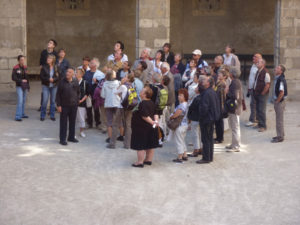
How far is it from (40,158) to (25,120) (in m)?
3.49

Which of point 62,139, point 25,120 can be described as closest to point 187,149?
point 62,139

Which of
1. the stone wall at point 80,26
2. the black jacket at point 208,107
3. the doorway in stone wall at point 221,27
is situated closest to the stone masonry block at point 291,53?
the doorway in stone wall at point 221,27

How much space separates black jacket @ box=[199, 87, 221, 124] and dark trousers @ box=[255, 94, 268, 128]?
3.00m

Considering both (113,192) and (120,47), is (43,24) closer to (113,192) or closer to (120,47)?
(120,47)

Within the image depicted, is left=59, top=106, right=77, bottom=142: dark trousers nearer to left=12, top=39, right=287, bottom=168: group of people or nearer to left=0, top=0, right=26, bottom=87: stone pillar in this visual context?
left=12, top=39, right=287, bottom=168: group of people

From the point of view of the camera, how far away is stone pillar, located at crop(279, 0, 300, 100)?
1703cm

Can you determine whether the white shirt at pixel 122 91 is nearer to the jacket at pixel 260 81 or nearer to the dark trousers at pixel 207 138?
the dark trousers at pixel 207 138

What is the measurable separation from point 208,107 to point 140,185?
6.67 feet

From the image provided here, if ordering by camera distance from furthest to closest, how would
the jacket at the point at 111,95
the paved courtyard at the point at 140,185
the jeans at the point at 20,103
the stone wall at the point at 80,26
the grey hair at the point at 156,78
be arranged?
the stone wall at the point at 80,26
the jeans at the point at 20,103
the jacket at the point at 111,95
the grey hair at the point at 156,78
the paved courtyard at the point at 140,185

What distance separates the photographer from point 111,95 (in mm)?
11938

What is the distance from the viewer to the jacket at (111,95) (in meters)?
11.9

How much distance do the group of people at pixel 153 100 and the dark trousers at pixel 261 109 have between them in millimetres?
22

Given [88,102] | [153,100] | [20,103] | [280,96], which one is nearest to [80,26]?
[20,103]

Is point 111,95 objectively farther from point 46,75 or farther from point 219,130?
point 46,75
